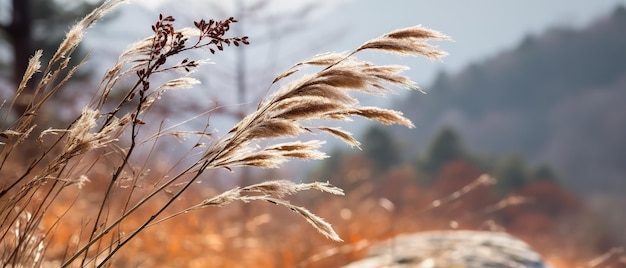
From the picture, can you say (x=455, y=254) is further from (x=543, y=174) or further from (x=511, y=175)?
(x=543, y=174)

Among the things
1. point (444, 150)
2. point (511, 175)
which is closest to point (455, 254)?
point (511, 175)

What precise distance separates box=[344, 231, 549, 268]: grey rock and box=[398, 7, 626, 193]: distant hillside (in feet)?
189

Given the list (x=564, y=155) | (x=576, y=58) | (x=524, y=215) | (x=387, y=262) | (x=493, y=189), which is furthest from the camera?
(x=576, y=58)

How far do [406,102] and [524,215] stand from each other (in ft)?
126

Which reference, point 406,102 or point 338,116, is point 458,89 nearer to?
point 406,102

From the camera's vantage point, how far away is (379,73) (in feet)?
5.18

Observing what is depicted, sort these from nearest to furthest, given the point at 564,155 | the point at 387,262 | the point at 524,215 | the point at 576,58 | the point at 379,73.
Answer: the point at 379,73 → the point at 387,262 → the point at 524,215 → the point at 564,155 → the point at 576,58

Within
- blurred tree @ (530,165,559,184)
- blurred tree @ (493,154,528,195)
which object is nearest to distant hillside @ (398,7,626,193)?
blurred tree @ (530,165,559,184)

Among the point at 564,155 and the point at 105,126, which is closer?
the point at 105,126

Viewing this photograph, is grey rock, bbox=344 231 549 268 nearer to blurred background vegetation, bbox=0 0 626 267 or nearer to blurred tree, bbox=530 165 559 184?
blurred background vegetation, bbox=0 0 626 267

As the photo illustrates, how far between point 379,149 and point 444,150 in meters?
2.89

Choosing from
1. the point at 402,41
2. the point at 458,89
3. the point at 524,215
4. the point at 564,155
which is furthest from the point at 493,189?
the point at 458,89

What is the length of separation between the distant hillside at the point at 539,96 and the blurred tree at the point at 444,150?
98.7ft

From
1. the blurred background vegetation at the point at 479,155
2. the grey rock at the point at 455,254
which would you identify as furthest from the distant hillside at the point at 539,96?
the grey rock at the point at 455,254
